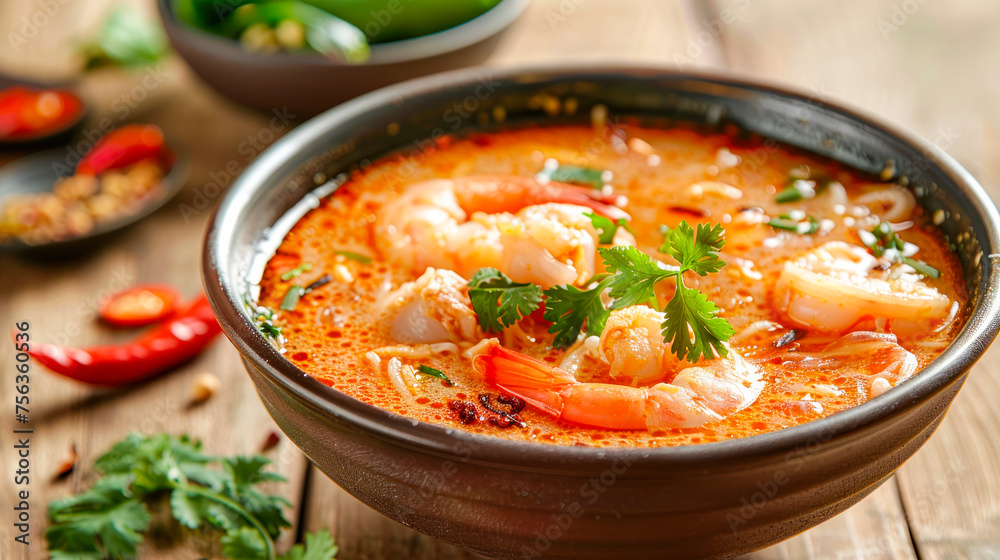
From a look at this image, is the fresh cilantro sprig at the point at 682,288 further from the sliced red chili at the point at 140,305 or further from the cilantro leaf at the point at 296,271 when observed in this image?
the sliced red chili at the point at 140,305

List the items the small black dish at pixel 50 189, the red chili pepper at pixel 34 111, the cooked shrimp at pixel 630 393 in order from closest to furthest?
the cooked shrimp at pixel 630 393
the small black dish at pixel 50 189
the red chili pepper at pixel 34 111

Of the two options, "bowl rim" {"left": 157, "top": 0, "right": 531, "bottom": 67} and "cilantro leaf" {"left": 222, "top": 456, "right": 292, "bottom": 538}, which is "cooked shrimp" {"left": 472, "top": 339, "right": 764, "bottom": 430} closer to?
"cilantro leaf" {"left": 222, "top": 456, "right": 292, "bottom": 538}

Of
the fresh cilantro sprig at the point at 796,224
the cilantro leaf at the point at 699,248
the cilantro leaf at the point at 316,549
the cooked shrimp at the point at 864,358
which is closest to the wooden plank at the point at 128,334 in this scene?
the cilantro leaf at the point at 316,549

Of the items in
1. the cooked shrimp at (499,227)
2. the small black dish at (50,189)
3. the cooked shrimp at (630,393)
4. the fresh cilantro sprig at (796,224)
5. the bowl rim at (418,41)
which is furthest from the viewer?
the bowl rim at (418,41)

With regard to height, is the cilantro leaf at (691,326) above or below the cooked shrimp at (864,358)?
below

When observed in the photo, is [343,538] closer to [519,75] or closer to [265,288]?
[265,288]

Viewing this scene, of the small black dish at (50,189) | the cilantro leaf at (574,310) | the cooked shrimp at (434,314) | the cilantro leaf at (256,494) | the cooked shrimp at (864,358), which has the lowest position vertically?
the small black dish at (50,189)

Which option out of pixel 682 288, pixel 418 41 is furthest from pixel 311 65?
pixel 682 288

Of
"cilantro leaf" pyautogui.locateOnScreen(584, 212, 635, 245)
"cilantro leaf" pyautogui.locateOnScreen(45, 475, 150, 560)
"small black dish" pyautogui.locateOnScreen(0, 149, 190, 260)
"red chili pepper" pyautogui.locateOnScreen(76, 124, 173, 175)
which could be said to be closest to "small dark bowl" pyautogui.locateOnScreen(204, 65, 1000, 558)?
"cilantro leaf" pyautogui.locateOnScreen(45, 475, 150, 560)
